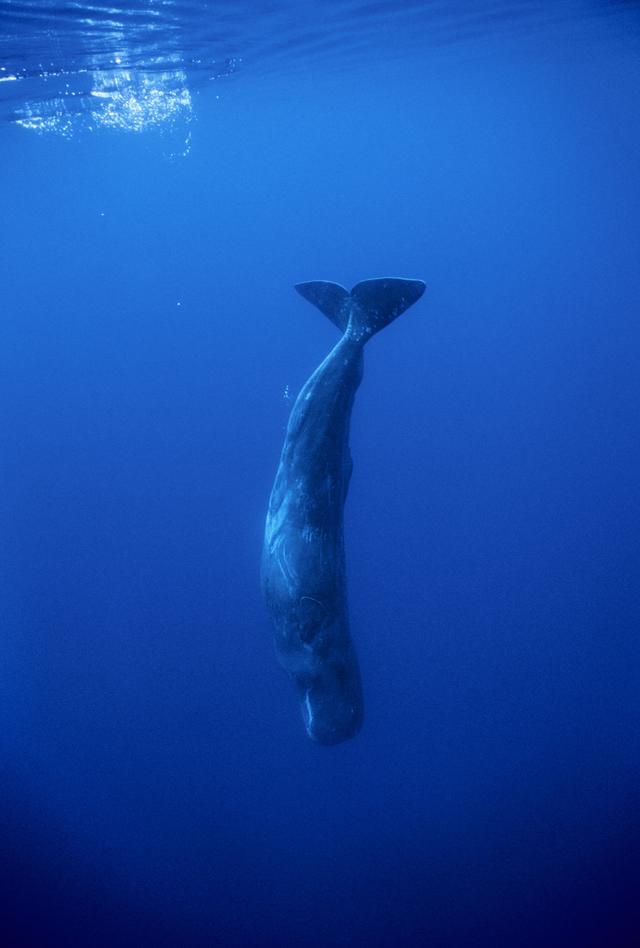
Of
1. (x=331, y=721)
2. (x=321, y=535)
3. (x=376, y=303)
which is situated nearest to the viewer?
(x=321, y=535)

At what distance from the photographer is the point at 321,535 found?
6.11m

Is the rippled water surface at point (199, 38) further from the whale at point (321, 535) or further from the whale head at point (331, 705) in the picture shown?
the whale head at point (331, 705)

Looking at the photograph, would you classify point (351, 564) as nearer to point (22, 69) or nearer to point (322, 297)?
point (322, 297)

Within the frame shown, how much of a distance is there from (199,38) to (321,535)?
12.0 meters

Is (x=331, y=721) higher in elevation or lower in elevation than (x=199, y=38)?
lower

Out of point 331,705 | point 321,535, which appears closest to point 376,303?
point 321,535

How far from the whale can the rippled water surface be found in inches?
297

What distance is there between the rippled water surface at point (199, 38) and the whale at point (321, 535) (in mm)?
7536

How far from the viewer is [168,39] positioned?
11828 mm

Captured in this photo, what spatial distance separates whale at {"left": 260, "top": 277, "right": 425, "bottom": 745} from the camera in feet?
20.0

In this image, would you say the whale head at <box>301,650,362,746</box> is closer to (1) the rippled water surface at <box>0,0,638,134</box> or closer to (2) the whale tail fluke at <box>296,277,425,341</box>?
(2) the whale tail fluke at <box>296,277,425,341</box>

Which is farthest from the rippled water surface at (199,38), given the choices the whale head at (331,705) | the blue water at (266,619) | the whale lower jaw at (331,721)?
the whale lower jaw at (331,721)

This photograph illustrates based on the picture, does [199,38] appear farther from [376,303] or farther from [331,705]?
[331,705]

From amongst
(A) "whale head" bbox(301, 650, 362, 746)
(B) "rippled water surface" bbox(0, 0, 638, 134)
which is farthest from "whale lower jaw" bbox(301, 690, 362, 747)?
(B) "rippled water surface" bbox(0, 0, 638, 134)
